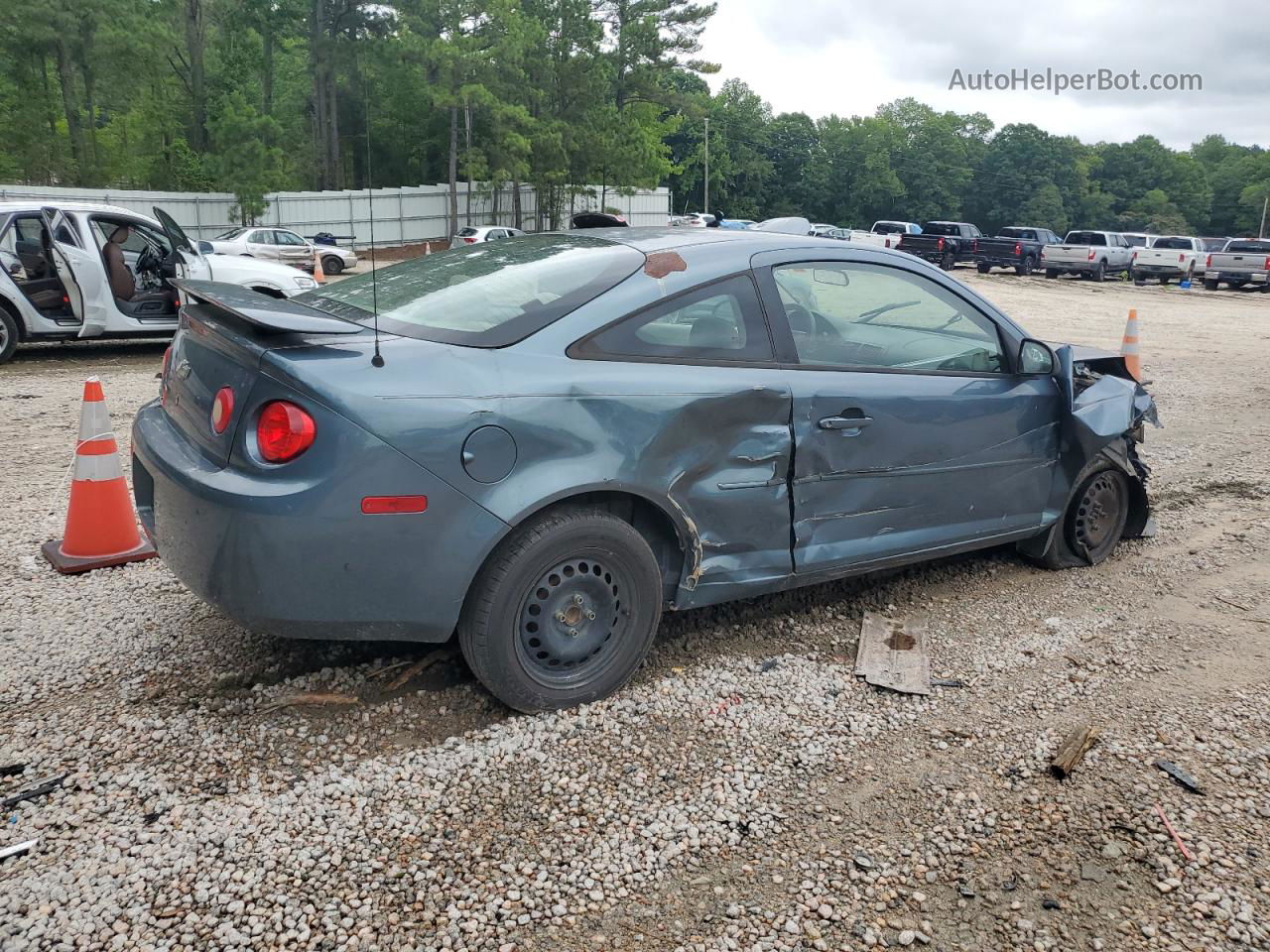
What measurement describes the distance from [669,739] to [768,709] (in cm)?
41

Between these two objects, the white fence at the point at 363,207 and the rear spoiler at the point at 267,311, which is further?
the white fence at the point at 363,207

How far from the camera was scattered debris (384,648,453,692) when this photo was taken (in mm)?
3441

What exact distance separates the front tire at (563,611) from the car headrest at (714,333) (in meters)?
0.72

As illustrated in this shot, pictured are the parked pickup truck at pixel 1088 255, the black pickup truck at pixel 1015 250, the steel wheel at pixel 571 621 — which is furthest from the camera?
the black pickup truck at pixel 1015 250

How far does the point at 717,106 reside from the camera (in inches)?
3455

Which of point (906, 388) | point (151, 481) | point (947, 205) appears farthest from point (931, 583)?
point (947, 205)

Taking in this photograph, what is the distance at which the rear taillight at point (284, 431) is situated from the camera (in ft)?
9.32

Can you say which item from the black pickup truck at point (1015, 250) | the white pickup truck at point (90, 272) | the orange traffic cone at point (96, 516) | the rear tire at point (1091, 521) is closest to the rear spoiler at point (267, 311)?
the orange traffic cone at point (96, 516)

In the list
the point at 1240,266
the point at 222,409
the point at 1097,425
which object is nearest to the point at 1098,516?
the point at 1097,425

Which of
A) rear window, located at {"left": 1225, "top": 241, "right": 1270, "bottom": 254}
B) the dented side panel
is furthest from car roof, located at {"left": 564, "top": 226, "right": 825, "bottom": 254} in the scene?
rear window, located at {"left": 1225, "top": 241, "right": 1270, "bottom": 254}

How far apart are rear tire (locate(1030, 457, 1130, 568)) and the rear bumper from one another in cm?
309

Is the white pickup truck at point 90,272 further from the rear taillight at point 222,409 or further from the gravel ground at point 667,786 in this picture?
the rear taillight at point 222,409

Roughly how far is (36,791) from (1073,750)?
3.10 meters

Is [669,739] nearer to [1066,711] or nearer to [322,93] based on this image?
[1066,711]
